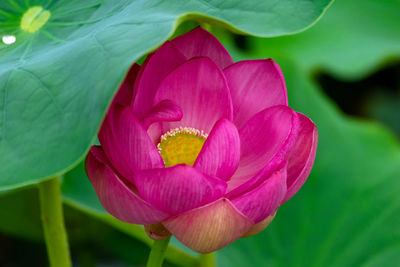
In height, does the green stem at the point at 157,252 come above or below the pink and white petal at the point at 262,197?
below

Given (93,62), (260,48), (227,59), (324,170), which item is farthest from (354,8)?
(93,62)

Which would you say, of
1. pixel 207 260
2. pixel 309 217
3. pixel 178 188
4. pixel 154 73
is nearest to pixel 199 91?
pixel 154 73

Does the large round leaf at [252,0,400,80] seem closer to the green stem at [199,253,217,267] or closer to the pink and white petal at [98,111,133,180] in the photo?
the green stem at [199,253,217,267]

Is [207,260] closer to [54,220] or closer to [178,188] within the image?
[54,220]

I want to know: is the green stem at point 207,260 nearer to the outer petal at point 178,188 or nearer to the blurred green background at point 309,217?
the blurred green background at point 309,217

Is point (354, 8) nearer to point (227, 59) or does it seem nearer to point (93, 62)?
point (227, 59)

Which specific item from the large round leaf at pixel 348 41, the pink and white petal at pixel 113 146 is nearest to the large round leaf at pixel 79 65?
the pink and white petal at pixel 113 146
